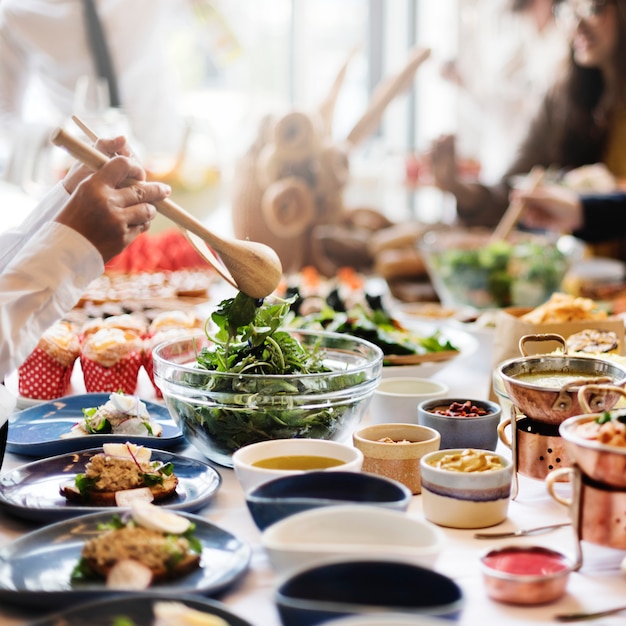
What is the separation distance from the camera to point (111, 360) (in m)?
1.72

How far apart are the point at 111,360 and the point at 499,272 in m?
1.35

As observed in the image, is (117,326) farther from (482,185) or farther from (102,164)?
(482,185)

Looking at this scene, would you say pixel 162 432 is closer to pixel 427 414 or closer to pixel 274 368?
pixel 274 368

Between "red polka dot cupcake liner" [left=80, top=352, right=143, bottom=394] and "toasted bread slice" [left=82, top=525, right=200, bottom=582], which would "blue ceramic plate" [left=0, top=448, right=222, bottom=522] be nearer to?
"toasted bread slice" [left=82, top=525, right=200, bottom=582]

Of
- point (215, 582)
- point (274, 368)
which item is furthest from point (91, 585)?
point (274, 368)

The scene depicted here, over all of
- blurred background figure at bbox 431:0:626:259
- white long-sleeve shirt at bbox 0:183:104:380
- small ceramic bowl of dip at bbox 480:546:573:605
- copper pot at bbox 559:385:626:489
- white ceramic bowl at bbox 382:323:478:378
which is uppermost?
blurred background figure at bbox 431:0:626:259

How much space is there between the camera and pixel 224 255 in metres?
1.37

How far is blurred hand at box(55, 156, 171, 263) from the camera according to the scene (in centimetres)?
117

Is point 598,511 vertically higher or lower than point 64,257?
lower

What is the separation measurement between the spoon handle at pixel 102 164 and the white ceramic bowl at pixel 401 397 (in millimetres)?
430

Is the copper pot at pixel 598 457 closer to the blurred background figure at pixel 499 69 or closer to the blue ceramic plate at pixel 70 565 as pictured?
the blue ceramic plate at pixel 70 565

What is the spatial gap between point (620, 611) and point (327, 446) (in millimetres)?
437

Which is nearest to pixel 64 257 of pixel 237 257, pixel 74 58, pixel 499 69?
pixel 237 257

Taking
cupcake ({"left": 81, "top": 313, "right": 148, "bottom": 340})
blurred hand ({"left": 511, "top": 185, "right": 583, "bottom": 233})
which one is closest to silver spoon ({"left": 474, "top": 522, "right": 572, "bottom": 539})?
cupcake ({"left": 81, "top": 313, "right": 148, "bottom": 340})
